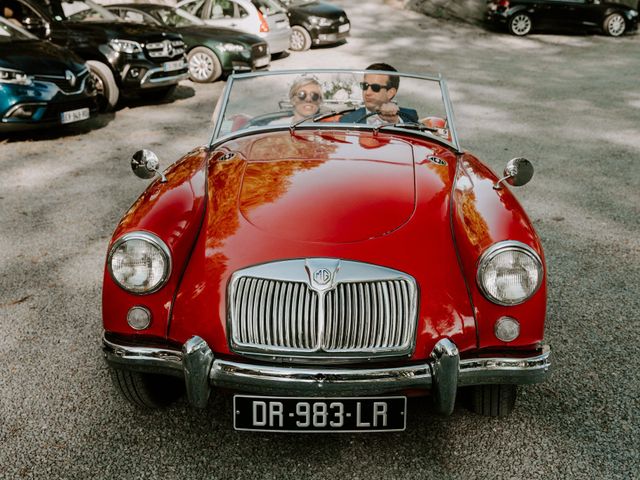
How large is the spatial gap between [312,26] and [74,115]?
396 inches

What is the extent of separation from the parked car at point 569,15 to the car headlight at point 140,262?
→ 1966 centimetres

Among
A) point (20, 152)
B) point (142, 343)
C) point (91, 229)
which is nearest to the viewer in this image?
point (142, 343)

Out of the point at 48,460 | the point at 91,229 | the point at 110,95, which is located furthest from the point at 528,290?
the point at 110,95

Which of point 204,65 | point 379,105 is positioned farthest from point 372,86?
point 204,65

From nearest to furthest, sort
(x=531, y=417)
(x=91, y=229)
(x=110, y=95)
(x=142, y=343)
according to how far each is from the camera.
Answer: (x=142, y=343), (x=531, y=417), (x=91, y=229), (x=110, y=95)

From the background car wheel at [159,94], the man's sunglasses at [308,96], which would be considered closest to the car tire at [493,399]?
the man's sunglasses at [308,96]

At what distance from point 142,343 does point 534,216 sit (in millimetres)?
4137

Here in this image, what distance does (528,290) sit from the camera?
2.91 metres

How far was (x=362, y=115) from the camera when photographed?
168 inches

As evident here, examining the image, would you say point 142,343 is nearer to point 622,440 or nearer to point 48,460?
point 48,460

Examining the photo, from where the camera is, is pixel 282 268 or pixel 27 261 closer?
pixel 282 268

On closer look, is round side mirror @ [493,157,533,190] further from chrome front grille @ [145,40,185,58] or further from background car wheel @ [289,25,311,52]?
background car wheel @ [289,25,311,52]

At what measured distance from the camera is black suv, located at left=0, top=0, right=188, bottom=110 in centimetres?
1031

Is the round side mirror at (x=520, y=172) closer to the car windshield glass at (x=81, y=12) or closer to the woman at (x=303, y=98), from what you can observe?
A: the woman at (x=303, y=98)
